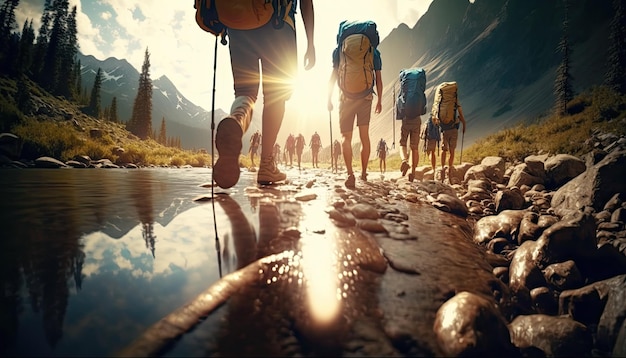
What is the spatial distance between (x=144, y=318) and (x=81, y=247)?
70 cm

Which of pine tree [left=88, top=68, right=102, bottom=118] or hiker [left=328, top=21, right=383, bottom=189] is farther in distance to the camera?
pine tree [left=88, top=68, right=102, bottom=118]

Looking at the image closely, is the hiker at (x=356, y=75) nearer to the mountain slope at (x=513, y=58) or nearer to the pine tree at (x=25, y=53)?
the pine tree at (x=25, y=53)

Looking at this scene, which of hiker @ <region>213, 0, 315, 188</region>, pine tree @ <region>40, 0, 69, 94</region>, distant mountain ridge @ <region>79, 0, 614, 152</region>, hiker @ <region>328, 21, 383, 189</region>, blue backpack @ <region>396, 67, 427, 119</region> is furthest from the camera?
distant mountain ridge @ <region>79, 0, 614, 152</region>

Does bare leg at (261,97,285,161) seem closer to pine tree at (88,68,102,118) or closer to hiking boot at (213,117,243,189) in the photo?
hiking boot at (213,117,243,189)

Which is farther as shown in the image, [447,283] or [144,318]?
[447,283]

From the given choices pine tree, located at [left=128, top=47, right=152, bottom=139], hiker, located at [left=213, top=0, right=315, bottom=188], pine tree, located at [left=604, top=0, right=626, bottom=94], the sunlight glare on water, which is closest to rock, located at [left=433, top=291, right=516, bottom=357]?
the sunlight glare on water

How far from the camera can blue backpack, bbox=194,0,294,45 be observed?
2.69m

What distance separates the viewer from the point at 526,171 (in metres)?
5.01

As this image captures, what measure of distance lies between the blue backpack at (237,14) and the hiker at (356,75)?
191 cm

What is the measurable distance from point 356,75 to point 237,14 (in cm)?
248

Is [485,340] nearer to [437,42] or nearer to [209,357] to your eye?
[209,357]

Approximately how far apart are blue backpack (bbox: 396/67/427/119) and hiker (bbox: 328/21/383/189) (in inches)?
74.2

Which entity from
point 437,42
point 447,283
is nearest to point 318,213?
point 447,283

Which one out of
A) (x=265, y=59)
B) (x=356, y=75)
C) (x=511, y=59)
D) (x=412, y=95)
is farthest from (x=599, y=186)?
(x=511, y=59)
